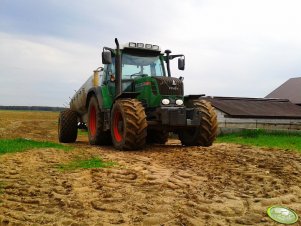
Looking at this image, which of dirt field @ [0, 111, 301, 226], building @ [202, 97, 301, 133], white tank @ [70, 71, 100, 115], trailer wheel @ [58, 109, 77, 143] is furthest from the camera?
building @ [202, 97, 301, 133]

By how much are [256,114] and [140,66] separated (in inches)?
527

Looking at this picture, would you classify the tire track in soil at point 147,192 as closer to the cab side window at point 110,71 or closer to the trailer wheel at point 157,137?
the cab side window at point 110,71

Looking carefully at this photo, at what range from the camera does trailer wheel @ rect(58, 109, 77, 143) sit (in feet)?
43.1

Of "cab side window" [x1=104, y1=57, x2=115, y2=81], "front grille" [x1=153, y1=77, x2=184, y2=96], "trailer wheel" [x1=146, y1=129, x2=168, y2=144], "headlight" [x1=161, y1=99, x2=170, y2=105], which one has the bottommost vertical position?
"trailer wheel" [x1=146, y1=129, x2=168, y2=144]

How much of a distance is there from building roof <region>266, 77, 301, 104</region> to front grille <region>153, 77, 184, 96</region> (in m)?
23.1

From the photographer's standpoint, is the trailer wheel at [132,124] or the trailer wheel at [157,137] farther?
the trailer wheel at [157,137]

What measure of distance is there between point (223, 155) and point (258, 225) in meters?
4.48

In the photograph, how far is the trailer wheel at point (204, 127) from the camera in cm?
959

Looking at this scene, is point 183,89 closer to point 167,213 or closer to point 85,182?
point 85,182

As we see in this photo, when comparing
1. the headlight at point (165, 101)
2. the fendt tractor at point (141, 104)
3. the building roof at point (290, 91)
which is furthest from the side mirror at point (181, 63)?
the building roof at point (290, 91)

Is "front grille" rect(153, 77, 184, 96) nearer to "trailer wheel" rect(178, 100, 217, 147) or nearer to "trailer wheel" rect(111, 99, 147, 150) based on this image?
"trailer wheel" rect(178, 100, 217, 147)

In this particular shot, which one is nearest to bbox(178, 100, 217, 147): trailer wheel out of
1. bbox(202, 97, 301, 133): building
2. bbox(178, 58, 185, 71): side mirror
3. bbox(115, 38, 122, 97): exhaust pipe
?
bbox(178, 58, 185, 71): side mirror

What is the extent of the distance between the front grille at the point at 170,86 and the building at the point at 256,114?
401 inches

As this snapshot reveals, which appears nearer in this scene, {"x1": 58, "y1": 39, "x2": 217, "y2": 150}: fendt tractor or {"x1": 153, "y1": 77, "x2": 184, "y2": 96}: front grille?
{"x1": 58, "y1": 39, "x2": 217, "y2": 150}: fendt tractor
